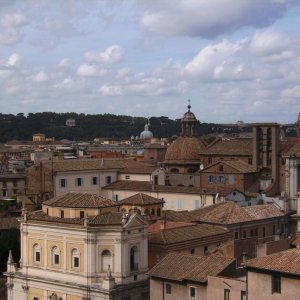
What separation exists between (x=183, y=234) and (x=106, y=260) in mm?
5380

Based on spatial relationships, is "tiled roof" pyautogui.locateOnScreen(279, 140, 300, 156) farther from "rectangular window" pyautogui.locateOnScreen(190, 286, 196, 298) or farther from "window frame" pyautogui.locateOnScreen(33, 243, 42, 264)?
"rectangular window" pyautogui.locateOnScreen(190, 286, 196, 298)

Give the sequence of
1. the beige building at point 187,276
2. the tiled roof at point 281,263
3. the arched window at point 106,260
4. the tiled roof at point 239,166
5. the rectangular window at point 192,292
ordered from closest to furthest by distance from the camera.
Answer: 1. the tiled roof at point 281,263
2. the beige building at point 187,276
3. the rectangular window at point 192,292
4. the arched window at point 106,260
5. the tiled roof at point 239,166

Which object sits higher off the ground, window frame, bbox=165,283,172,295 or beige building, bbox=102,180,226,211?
beige building, bbox=102,180,226,211

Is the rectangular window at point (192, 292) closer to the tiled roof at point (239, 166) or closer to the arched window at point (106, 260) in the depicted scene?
the arched window at point (106, 260)

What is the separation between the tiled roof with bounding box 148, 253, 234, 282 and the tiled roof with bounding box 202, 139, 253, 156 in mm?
31316

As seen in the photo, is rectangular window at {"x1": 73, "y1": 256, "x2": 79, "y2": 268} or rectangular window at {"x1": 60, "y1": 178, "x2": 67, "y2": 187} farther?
rectangular window at {"x1": 60, "y1": 178, "x2": 67, "y2": 187}

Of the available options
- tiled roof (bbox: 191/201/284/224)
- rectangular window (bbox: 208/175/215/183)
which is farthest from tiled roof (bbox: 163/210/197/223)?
rectangular window (bbox: 208/175/215/183)

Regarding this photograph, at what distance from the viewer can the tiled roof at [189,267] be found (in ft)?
106

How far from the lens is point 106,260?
37219mm

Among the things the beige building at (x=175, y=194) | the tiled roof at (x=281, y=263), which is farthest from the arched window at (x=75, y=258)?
the beige building at (x=175, y=194)

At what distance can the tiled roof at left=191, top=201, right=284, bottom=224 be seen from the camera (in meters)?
46.5

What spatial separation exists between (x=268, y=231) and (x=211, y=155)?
17.9m

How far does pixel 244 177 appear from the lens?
197 feet

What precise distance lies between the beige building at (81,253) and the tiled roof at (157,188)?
61.6 feet
